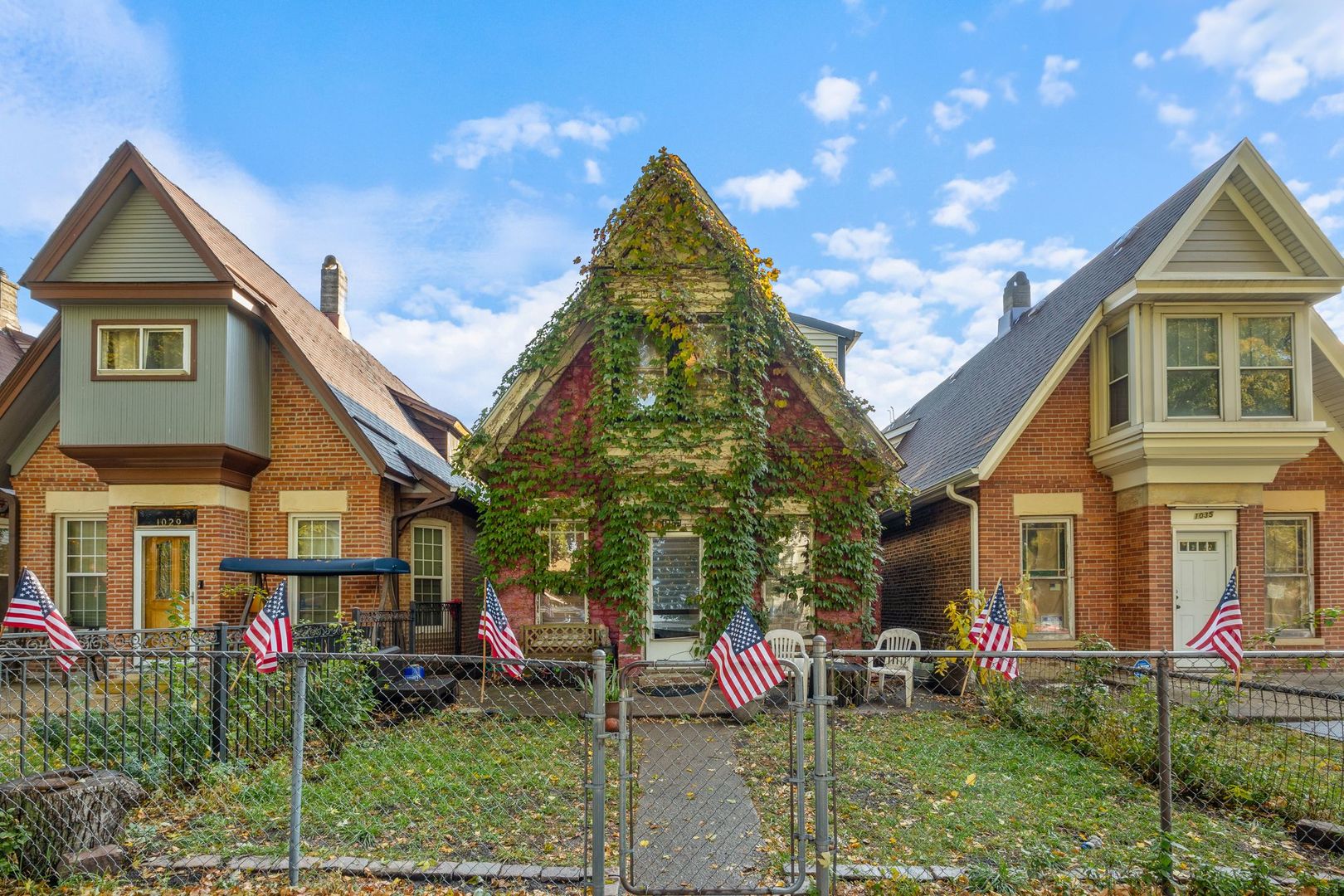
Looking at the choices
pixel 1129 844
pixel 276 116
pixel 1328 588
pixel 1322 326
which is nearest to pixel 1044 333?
pixel 1322 326

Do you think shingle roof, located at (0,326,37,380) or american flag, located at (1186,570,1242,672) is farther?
shingle roof, located at (0,326,37,380)

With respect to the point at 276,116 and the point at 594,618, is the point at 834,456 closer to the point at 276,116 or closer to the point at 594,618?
the point at 594,618

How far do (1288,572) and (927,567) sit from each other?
5468mm

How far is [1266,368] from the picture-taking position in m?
12.5

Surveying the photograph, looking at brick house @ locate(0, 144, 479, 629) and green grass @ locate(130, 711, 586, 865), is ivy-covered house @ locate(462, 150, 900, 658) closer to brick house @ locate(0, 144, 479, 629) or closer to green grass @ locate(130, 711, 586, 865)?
brick house @ locate(0, 144, 479, 629)

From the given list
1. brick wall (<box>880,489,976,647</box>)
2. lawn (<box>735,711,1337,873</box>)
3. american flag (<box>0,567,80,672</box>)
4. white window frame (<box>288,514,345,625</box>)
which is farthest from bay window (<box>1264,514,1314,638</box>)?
american flag (<box>0,567,80,672</box>)

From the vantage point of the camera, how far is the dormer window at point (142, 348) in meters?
12.4

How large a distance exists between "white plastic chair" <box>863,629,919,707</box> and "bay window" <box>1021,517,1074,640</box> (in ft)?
6.92

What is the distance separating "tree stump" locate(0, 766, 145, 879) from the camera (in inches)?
203

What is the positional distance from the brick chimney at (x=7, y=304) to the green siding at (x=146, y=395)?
8577 millimetres

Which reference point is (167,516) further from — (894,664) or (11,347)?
(894,664)

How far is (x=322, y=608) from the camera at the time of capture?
13438 mm

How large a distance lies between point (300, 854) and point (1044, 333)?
554 inches

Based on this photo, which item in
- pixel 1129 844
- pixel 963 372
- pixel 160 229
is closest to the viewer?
pixel 1129 844
